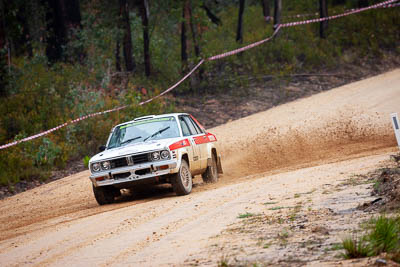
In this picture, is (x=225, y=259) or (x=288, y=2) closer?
(x=225, y=259)

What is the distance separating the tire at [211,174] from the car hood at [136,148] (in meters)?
1.71

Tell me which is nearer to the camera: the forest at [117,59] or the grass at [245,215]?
the grass at [245,215]

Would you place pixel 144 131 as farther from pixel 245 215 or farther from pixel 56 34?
pixel 56 34

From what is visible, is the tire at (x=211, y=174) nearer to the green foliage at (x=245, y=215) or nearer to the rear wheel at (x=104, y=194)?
the rear wheel at (x=104, y=194)

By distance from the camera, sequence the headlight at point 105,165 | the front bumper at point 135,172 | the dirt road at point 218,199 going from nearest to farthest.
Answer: the dirt road at point 218,199
the front bumper at point 135,172
the headlight at point 105,165

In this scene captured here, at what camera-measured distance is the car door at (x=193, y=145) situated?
11255 mm

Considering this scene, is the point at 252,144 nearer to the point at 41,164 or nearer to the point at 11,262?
the point at 41,164

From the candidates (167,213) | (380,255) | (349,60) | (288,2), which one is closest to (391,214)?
(380,255)

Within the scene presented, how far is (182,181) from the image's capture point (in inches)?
408

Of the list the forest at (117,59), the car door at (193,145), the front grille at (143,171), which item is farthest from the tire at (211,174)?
the forest at (117,59)

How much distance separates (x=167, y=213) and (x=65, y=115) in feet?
36.5

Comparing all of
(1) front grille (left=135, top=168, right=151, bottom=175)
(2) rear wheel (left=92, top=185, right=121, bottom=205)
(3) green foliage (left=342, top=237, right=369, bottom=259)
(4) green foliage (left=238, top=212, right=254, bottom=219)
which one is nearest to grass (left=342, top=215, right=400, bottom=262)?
(3) green foliage (left=342, top=237, right=369, bottom=259)

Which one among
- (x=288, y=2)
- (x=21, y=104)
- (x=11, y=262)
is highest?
(x=288, y=2)

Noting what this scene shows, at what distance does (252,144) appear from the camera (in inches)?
651
